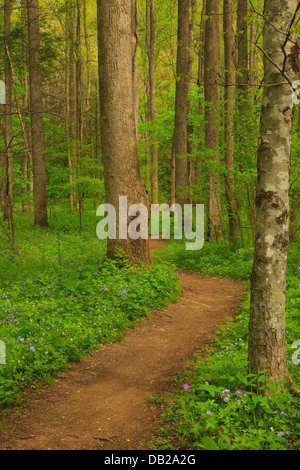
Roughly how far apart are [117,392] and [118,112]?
18.0 ft

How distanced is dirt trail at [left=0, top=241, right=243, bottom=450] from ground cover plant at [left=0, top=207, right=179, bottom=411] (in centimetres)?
21

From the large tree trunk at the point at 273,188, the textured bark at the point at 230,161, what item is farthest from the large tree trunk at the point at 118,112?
the large tree trunk at the point at 273,188

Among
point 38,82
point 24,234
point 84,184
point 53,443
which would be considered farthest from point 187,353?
point 38,82

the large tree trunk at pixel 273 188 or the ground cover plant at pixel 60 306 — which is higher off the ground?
the large tree trunk at pixel 273 188

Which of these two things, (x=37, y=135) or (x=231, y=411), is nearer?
(x=231, y=411)

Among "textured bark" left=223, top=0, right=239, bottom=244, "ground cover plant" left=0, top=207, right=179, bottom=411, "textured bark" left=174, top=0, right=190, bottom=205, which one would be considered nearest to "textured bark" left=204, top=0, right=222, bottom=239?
"textured bark" left=223, top=0, right=239, bottom=244

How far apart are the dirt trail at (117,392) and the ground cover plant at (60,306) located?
21 cm

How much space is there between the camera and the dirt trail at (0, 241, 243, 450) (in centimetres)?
326

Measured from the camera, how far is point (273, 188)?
3059 millimetres

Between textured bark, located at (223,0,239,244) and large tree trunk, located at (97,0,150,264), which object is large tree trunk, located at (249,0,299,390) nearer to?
large tree trunk, located at (97,0,150,264)

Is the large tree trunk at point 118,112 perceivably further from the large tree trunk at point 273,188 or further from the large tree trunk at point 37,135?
the large tree trunk at point 37,135
